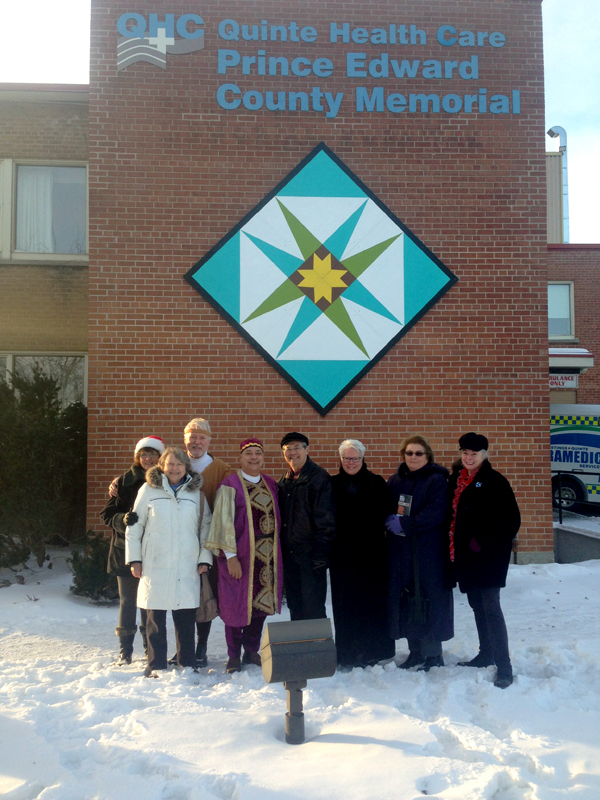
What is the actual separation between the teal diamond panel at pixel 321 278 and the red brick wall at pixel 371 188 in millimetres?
183

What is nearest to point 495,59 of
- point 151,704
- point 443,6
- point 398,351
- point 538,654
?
point 443,6

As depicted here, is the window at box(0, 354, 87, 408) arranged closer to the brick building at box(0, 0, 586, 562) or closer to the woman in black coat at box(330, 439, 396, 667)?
the brick building at box(0, 0, 586, 562)

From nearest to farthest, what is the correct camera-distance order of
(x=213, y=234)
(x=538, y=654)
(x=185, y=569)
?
(x=185, y=569), (x=538, y=654), (x=213, y=234)

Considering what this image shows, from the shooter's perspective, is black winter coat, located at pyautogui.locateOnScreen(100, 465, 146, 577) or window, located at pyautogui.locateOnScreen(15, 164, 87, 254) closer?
black winter coat, located at pyautogui.locateOnScreen(100, 465, 146, 577)

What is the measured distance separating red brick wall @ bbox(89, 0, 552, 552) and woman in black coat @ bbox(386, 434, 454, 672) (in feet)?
10.3

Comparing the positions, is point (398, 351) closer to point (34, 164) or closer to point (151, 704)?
point (151, 704)

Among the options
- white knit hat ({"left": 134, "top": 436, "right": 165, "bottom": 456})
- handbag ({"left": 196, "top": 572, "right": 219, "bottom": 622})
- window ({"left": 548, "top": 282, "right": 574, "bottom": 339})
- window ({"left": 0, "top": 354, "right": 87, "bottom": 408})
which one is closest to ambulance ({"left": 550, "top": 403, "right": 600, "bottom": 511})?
window ({"left": 548, "top": 282, "right": 574, "bottom": 339})

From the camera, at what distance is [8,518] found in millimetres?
7113

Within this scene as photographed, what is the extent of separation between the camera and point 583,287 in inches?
786

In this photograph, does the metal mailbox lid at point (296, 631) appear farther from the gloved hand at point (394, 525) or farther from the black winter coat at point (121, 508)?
the black winter coat at point (121, 508)

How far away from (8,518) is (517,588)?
18.4ft

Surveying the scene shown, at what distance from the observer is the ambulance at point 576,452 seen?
1372cm

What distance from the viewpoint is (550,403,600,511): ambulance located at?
540 inches

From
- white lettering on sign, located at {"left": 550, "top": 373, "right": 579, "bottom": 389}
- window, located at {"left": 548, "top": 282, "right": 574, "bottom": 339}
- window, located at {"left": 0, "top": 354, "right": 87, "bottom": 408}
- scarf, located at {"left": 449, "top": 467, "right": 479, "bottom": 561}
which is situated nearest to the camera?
scarf, located at {"left": 449, "top": 467, "right": 479, "bottom": 561}
